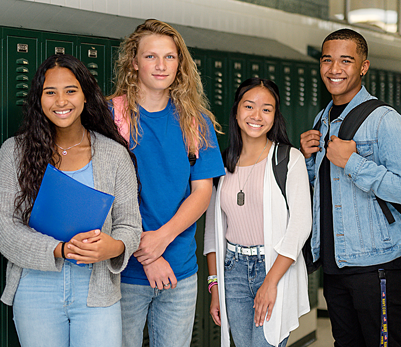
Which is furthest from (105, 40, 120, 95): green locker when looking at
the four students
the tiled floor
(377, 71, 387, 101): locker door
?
(377, 71, 387, 101): locker door

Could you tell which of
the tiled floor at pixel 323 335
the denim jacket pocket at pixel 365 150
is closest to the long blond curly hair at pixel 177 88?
the denim jacket pocket at pixel 365 150

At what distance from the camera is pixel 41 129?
1.62 meters

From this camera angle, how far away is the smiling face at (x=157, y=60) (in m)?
1.79

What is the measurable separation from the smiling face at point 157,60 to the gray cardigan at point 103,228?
31 cm

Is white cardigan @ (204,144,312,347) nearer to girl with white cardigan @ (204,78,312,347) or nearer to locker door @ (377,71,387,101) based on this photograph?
girl with white cardigan @ (204,78,312,347)

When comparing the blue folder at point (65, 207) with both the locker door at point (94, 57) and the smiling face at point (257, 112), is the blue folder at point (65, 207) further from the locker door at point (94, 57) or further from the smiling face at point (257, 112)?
the locker door at point (94, 57)

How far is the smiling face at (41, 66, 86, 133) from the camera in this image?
5.24 ft

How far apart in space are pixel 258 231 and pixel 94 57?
1.13 meters

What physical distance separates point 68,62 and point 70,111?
17 centimetres

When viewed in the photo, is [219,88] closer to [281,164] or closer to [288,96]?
[288,96]

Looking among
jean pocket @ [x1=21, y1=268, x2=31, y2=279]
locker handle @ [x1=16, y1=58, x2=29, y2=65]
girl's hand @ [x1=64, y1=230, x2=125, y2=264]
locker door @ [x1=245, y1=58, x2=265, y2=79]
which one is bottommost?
jean pocket @ [x1=21, y1=268, x2=31, y2=279]

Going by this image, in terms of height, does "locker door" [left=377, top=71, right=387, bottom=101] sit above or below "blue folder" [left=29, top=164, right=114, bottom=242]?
above

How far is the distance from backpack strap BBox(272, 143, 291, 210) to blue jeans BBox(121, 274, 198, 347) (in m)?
0.54

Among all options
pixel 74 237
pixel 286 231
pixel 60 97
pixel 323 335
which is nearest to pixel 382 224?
pixel 286 231
